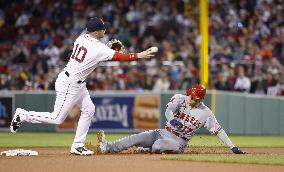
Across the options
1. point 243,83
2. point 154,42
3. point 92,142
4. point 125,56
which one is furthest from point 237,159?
point 154,42

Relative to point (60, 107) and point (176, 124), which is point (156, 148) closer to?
point (176, 124)

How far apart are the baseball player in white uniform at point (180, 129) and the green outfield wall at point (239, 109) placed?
30.0 ft

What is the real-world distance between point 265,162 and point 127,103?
12.0 meters

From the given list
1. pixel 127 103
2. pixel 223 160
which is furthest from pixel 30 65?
pixel 223 160

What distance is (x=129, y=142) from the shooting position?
12.3m

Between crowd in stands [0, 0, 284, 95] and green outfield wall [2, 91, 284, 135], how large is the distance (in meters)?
0.59

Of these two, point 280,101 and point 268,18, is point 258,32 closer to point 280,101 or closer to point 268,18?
point 268,18

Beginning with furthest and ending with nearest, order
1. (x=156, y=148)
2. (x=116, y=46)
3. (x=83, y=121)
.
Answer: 1. (x=116, y=46)
2. (x=156, y=148)
3. (x=83, y=121)

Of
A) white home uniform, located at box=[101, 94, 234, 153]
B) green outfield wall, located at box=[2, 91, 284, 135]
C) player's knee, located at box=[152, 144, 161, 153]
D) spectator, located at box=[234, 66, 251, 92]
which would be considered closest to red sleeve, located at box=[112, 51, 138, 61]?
white home uniform, located at box=[101, 94, 234, 153]

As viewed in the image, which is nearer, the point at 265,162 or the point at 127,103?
the point at 265,162

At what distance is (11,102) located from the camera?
77.3 feet

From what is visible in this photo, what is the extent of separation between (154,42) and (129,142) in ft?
43.7

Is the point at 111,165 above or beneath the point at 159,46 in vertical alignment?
beneath

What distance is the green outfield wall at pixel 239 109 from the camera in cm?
2173
